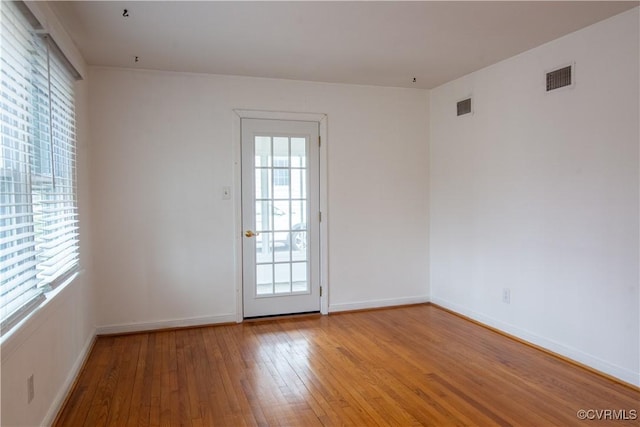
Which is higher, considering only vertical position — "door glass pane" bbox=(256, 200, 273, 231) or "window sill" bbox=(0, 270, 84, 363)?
"door glass pane" bbox=(256, 200, 273, 231)

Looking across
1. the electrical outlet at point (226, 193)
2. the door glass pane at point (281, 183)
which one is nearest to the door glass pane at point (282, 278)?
the door glass pane at point (281, 183)

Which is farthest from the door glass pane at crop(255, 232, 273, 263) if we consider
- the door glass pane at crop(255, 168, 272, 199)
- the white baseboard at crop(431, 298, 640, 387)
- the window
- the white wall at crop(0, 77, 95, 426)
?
the white baseboard at crop(431, 298, 640, 387)

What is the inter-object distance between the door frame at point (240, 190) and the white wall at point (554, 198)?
138 cm

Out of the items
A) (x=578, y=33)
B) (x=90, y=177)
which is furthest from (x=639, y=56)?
(x=90, y=177)

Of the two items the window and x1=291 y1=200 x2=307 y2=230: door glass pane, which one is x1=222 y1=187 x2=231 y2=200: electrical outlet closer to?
x1=291 y1=200 x2=307 y2=230: door glass pane

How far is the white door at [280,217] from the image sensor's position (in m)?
4.47

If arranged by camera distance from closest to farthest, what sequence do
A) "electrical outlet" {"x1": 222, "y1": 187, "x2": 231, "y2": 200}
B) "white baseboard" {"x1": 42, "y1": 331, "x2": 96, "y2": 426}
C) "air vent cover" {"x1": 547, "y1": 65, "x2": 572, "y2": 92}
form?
"white baseboard" {"x1": 42, "y1": 331, "x2": 96, "y2": 426} < "air vent cover" {"x1": 547, "y1": 65, "x2": 572, "y2": 92} < "electrical outlet" {"x1": 222, "y1": 187, "x2": 231, "y2": 200}

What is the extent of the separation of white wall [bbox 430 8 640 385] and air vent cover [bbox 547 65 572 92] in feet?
0.18

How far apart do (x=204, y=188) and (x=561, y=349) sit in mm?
3472

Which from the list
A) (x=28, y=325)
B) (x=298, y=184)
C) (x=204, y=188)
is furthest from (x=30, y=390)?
(x=298, y=184)

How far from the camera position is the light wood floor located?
2.56 metres

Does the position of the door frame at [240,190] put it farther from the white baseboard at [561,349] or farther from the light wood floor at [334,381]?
the white baseboard at [561,349]

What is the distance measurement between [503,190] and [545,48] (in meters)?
1.24

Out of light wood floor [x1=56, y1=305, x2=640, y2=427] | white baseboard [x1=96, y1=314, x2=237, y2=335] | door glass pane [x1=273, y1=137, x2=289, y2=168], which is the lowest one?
light wood floor [x1=56, y1=305, x2=640, y2=427]
